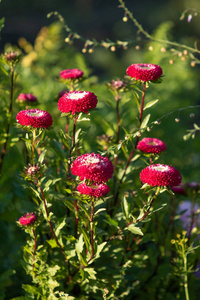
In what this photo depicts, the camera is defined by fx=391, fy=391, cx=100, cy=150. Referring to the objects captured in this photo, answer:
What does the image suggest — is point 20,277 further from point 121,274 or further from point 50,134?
point 50,134

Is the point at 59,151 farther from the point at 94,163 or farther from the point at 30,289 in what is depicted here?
the point at 30,289

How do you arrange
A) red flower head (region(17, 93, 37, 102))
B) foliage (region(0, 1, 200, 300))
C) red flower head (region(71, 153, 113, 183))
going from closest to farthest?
red flower head (region(71, 153, 113, 183))
foliage (region(0, 1, 200, 300))
red flower head (region(17, 93, 37, 102))

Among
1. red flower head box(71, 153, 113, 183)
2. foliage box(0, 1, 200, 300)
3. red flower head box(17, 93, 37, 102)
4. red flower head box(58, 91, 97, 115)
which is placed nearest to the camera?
red flower head box(71, 153, 113, 183)

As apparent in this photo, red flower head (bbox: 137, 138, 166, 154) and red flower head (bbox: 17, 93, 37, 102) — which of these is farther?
red flower head (bbox: 17, 93, 37, 102)

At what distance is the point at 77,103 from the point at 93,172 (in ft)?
0.75

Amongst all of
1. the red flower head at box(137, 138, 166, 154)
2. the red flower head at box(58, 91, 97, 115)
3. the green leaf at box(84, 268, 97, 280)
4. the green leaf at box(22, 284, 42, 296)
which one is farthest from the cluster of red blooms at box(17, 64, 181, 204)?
the green leaf at box(22, 284, 42, 296)

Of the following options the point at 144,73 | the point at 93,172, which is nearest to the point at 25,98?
the point at 144,73

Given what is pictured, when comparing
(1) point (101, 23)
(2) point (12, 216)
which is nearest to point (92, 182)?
(2) point (12, 216)

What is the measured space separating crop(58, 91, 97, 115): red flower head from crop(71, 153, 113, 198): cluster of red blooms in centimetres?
15

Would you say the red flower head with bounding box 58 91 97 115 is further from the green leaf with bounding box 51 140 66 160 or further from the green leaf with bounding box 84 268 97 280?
the green leaf with bounding box 84 268 97 280

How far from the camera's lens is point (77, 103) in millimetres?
1131

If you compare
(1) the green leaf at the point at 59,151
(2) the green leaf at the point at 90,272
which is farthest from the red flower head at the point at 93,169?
(2) the green leaf at the point at 90,272

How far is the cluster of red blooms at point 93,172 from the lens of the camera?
40.2 inches

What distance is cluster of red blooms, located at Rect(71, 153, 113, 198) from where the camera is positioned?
1.02 m
